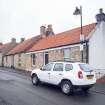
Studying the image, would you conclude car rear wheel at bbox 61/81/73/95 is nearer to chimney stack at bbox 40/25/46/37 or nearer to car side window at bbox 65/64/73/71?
car side window at bbox 65/64/73/71

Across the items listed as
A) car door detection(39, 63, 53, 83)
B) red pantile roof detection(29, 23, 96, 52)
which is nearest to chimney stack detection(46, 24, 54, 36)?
red pantile roof detection(29, 23, 96, 52)

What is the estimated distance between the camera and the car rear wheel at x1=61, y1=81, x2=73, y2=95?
1216cm

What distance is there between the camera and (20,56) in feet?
116

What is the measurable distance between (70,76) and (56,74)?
4.10ft

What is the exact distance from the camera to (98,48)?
2080 centimetres

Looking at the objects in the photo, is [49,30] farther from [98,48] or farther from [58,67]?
[58,67]

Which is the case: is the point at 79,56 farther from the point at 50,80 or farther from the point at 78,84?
the point at 78,84

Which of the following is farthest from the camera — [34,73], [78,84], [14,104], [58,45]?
[58,45]

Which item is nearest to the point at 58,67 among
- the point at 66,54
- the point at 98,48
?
the point at 98,48

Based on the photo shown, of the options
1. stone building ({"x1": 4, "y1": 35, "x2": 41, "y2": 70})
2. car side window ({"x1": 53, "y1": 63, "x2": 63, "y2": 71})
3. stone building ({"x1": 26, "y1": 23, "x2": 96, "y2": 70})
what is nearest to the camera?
car side window ({"x1": 53, "y1": 63, "x2": 63, "y2": 71})

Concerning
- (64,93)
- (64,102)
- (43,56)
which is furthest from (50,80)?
(43,56)

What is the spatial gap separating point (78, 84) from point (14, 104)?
13.9ft

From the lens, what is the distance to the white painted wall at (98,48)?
20.2m

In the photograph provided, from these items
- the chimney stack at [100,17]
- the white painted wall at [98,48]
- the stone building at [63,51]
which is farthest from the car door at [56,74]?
the chimney stack at [100,17]
